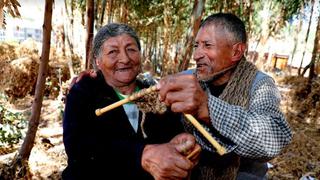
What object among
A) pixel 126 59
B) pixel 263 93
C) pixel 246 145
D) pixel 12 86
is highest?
pixel 126 59

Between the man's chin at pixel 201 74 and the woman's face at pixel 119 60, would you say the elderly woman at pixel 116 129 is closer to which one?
the woman's face at pixel 119 60

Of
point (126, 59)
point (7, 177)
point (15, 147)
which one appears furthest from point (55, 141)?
point (126, 59)

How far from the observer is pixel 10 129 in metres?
5.84

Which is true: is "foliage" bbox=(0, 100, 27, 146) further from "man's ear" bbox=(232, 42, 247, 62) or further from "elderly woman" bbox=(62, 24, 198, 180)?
"man's ear" bbox=(232, 42, 247, 62)

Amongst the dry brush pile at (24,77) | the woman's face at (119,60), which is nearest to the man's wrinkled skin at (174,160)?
the woman's face at (119,60)

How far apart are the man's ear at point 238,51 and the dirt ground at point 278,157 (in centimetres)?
332

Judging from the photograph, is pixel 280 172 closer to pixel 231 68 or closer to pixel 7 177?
pixel 231 68

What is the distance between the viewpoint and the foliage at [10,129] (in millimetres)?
5652

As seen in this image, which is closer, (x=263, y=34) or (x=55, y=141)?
(x=55, y=141)

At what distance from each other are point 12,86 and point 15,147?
5.71 m

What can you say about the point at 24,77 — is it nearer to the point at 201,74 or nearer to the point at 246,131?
the point at 201,74

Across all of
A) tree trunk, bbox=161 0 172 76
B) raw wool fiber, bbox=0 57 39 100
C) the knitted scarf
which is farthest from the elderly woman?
tree trunk, bbox=161 0 172 76

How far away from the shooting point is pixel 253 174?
2.04m

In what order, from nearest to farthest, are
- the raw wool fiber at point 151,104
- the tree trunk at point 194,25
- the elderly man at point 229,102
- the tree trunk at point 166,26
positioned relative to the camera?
1. the elderly man at point 229,102
2. the raw wool fiber at point 151,104
3. the tree trunk at point 194,25
4. the tree trunk at point 166,26
